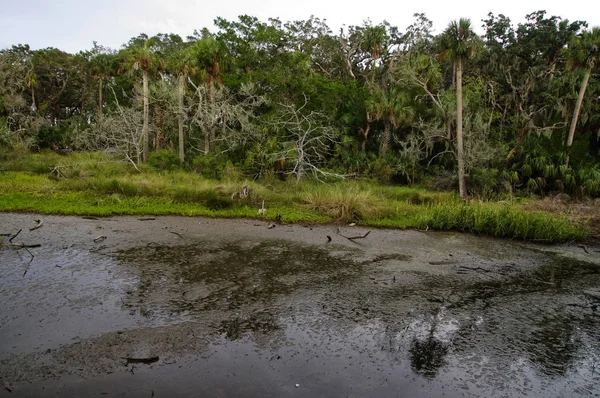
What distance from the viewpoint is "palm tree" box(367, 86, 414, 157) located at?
23828 mm

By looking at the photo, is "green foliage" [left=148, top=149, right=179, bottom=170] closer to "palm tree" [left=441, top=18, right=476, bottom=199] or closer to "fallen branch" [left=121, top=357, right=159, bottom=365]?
"palm tree" [left=441, top=18, right=476, bottom=199]

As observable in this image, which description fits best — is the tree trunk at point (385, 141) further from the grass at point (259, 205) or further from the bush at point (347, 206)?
the bush at point (347, 206)

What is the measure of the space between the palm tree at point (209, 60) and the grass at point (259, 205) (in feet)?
21.3

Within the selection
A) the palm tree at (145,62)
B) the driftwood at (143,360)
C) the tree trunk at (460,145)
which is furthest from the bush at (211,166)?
the driftwood at (143,360)

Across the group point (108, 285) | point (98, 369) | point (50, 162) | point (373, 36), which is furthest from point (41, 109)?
point (98, 369)

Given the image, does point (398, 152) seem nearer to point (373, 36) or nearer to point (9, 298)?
point (373, 36)

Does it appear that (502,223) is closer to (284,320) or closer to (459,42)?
(284,320)

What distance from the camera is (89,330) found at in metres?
5.06

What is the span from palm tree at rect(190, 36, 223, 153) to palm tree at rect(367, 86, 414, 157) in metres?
9.07

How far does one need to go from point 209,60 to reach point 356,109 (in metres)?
10.1

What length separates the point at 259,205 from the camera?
47.1ft

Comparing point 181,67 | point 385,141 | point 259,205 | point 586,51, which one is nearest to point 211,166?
point 181,67

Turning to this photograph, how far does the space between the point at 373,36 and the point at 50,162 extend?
2028cm

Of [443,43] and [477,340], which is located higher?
[443,43]
